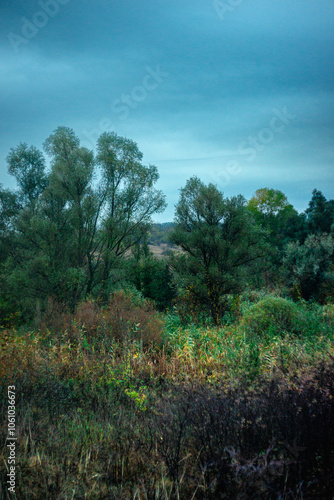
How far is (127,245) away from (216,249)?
21.8 ft

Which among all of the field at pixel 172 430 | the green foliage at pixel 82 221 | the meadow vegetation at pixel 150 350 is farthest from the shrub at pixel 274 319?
the green foliage at pixel 82 221

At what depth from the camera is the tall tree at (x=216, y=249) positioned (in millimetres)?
11828

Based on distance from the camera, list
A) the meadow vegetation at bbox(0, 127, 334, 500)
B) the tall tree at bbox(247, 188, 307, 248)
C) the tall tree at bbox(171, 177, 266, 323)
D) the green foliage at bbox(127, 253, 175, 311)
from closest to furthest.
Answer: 1. the meadow vegetation at bbox(0, 127, 334, 500)
2. the tall tree at bbox(171, 177, 266, 323)
3. the green foliage at bbox(127, 253, 175, 311)
4. the tall tree at bbox(247, 188, 307, 248)

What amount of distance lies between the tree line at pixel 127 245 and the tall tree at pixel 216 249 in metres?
0.04

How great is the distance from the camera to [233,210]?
39.3 ft

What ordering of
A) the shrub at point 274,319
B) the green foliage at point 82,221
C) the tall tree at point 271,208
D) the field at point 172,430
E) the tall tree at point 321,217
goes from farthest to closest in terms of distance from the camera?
the tall tree at point 271,208 < the tall tree at point 321,217 < the green foliage at point 82,221 < the shrub at point 274,319 < the field at point 172,430

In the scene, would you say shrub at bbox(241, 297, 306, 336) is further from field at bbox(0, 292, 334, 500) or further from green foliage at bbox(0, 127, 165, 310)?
green foliage at bbox(0, 127, 165, 310)

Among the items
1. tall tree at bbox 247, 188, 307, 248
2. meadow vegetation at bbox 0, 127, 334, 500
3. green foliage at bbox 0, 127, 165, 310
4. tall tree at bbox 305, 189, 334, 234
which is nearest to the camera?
meadow vegetation at bbox 0, 127, 334, 500

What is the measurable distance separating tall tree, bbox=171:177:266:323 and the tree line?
0.12 feet

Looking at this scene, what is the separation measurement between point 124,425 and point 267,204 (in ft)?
131

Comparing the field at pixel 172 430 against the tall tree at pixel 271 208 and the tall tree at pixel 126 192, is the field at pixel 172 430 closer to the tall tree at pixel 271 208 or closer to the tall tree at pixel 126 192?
the tall tree at pixel 126 192

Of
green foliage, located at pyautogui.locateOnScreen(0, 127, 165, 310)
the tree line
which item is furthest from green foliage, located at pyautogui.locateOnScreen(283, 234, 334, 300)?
green foliage, located at pyautogui.locateOnScreen(0, 127, 165, 310)

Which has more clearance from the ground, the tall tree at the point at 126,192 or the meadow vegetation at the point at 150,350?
the tall tree at the point at 126,192

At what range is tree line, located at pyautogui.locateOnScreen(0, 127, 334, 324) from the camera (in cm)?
1198
